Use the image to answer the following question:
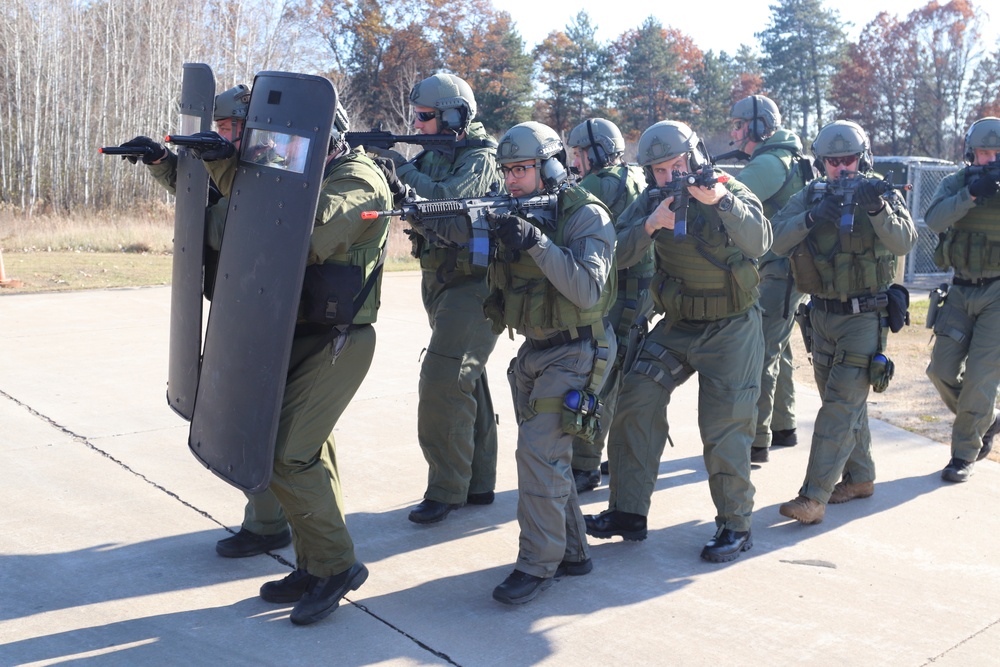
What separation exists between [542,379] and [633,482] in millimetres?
892

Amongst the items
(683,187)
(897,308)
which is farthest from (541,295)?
(897,308)

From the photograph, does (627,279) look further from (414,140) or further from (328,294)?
(328,294)

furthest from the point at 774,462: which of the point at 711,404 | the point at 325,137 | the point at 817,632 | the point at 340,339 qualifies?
the point at 325,137

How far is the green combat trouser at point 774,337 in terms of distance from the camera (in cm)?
580

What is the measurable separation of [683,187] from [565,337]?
0.86 m

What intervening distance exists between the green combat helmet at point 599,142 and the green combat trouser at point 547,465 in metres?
1.85

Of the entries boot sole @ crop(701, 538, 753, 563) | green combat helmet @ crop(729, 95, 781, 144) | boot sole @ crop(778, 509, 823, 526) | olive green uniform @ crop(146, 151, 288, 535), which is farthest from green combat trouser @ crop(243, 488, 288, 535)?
green combat helmet @ crop(729, 95, 781, 144)

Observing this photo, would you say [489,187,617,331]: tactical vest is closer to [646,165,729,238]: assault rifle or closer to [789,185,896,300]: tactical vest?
[646,165,729,238]: assault rifle

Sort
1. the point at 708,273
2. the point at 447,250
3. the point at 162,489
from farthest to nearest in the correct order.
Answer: the point at 162,489
the point at 447,250
the point at 708,273

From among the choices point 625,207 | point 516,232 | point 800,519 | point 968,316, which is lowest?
point 800,519

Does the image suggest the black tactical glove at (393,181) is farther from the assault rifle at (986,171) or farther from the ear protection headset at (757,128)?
the assault rifle at (986,171)

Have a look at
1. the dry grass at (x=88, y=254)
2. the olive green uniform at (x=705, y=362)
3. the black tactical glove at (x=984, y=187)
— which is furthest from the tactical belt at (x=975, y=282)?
the dry grass at (x=88, y=254)

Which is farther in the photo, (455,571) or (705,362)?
(705,362)

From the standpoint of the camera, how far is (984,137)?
571cm
